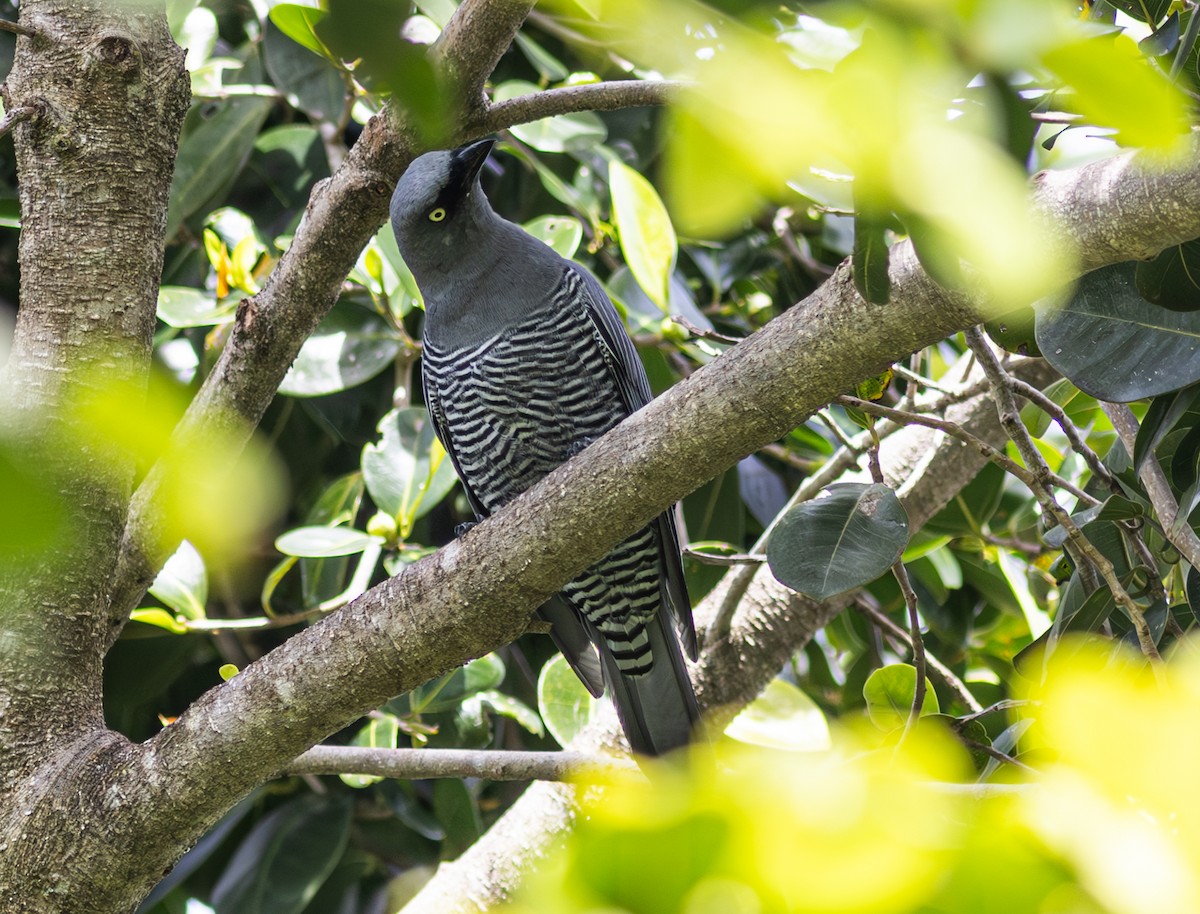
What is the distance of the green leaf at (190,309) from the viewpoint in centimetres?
238

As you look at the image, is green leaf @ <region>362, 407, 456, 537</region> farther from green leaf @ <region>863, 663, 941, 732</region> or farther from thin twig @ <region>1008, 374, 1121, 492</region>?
thin twig @ <region>1008, 374, 1121, 492</region>

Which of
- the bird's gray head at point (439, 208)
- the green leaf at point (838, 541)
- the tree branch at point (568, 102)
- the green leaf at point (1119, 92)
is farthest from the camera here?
the bird's gray head at point (439, 208)

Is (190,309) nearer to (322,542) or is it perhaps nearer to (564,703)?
(322,542)

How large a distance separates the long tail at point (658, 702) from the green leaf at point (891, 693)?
49 centimetres

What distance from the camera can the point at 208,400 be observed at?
67.1 inches

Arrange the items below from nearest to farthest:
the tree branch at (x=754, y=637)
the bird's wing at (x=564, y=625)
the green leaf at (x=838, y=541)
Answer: the green leaf at (x=838, y=541) → the tree branch at (x=754, y=637) → the bird's wing at (x=564, y=625)

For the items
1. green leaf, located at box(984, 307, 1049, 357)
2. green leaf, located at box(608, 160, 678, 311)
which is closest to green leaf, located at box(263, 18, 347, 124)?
green leaf, located at box(608, 160, 678, 311)

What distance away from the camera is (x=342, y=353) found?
2.49m

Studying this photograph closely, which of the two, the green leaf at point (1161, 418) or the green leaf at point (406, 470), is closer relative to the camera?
the green leaf at point (1161, 418)

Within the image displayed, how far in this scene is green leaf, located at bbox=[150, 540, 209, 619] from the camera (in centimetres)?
222

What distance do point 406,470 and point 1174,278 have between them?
5.14 feet

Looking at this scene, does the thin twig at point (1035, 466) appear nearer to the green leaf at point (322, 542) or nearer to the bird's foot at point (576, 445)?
the bird's foot at point (576, 445)

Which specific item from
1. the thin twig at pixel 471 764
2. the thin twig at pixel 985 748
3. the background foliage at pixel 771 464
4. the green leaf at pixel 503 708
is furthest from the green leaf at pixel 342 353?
the thin twig at pixel 985 748

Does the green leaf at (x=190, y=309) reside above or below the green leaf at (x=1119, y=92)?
below
